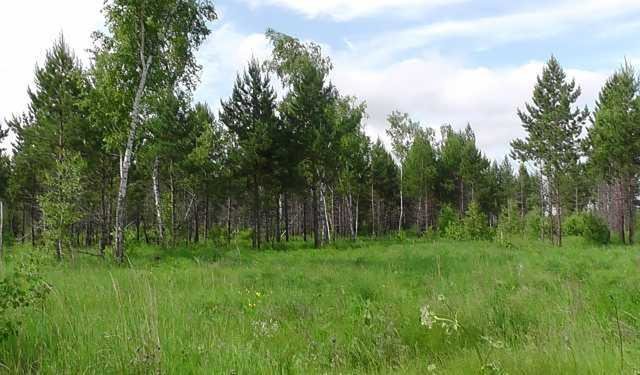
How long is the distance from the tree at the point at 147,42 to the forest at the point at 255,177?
0.22ft

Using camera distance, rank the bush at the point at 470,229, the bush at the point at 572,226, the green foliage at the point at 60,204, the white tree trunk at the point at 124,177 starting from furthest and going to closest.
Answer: the bush at the point at 572,226 → the bush at the point at 470,229 → the green foliage at the point at 60,204 → the white tree trunk at the point at 124,177

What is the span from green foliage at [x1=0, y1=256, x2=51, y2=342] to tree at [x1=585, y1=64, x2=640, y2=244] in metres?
32.8

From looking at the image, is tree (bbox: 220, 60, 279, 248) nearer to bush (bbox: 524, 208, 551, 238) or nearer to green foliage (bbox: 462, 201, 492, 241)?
green foliage (bbox: 462, 201, 492, 241)

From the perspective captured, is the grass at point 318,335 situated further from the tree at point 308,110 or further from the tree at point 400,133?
the tree at point 400,133

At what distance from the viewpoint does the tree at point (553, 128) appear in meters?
30.7

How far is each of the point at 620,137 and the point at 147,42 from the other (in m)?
29.0

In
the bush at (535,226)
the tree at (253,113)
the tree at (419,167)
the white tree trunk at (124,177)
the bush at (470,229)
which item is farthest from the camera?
the tree at (419,167)

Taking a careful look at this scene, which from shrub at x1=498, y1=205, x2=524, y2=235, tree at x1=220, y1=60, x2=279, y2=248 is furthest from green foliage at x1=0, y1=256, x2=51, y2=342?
shrub at x1=498, y1=205, x2=524, y2=235

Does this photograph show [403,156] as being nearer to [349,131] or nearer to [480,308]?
[349,131]

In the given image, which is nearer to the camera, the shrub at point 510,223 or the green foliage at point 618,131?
the green foliage at point 618,131

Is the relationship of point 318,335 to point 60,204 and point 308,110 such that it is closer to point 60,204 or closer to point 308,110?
point 60,204

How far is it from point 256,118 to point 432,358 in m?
22.8

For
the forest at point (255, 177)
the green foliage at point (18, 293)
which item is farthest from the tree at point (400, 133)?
the green foliage at point (18, 293)

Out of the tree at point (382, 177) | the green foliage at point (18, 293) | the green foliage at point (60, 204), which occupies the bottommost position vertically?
the green foliage at point (18, 293)
